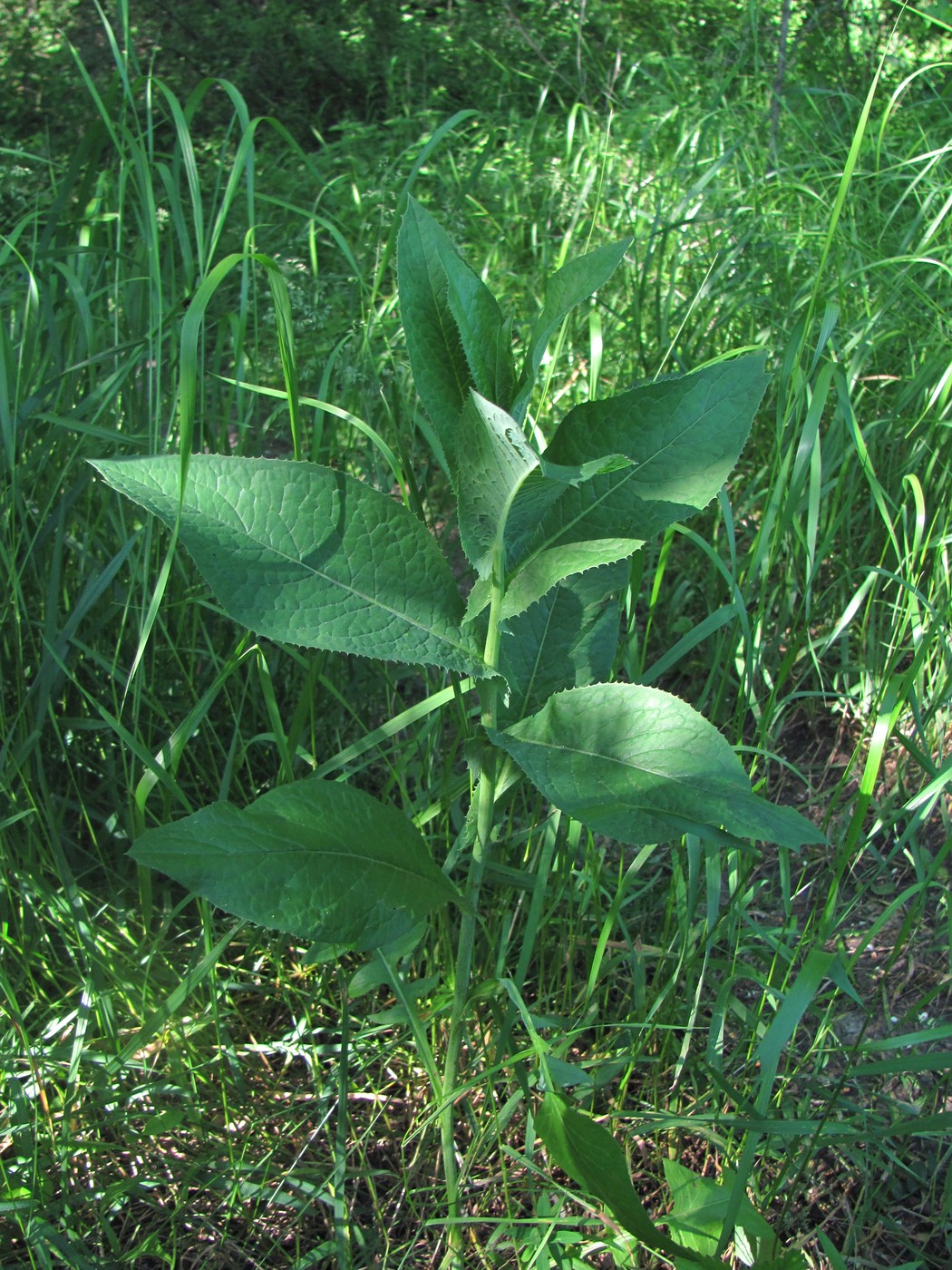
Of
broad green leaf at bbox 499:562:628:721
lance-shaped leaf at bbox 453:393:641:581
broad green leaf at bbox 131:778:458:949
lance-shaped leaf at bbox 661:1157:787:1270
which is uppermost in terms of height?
lance-shaped leaf at bbox 453:393:641:581

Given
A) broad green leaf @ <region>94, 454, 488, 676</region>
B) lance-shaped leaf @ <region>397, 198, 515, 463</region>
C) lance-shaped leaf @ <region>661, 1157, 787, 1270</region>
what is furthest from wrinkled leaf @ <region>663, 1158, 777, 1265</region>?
lance-shaped leaf @ <region>397, 198, 515, 463</region>

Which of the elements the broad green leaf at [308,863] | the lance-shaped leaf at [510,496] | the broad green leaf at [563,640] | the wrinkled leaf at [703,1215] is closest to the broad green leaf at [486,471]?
the lance-shaped leaf at [510,496]

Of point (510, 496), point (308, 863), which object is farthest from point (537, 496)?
point (308, 863)

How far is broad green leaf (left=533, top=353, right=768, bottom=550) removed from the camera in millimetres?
841

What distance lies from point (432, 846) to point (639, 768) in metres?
0.65

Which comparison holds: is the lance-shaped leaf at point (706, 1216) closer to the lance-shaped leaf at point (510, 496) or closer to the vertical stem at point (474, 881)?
the vertical stem at point (474, 881)

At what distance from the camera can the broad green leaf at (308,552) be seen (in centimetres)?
84

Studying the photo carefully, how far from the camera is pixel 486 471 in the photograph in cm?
78

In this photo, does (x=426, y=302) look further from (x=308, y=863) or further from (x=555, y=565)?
(x=308, y=863)

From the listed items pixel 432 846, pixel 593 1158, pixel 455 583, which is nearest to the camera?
pixel 593 1158

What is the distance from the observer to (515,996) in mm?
835

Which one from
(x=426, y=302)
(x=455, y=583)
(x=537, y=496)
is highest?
(x=426, y=302)

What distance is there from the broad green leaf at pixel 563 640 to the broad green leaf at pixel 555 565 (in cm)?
11

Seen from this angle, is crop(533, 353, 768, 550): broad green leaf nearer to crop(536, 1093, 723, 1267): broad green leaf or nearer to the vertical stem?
the vertical stem
